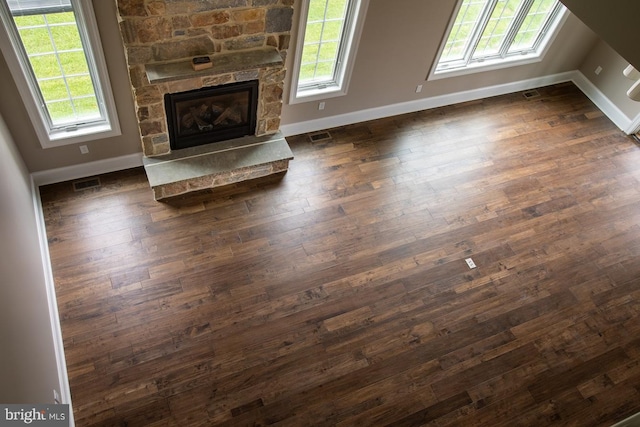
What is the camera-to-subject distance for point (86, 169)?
4926 mm

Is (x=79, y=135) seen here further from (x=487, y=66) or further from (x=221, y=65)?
(x=487, y=66)

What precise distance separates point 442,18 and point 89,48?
3.59 metres

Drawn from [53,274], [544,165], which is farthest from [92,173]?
[544,165]

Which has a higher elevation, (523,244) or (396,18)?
(396,18)

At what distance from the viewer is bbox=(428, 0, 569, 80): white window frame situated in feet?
19.4

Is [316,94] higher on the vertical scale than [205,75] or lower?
lower

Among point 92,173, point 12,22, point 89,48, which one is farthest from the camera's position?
point 92,173

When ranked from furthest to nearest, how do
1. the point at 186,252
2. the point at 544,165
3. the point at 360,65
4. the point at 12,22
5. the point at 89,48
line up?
the point at 544,165, the point at 360,65, the point at 186,252, the point at 89,48, the point at 12,22

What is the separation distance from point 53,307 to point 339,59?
12.2 feet

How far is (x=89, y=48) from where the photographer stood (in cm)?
404

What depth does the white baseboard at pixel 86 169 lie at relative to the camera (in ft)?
15.7

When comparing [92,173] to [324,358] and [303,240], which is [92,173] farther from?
[324,358]

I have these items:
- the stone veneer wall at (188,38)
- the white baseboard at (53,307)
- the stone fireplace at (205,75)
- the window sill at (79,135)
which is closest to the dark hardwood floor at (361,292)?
the white baseboard at (53,307)

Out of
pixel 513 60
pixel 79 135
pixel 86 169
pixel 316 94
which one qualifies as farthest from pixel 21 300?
pixel 513 60
